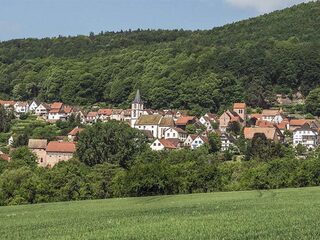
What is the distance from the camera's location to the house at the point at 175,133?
10650cm

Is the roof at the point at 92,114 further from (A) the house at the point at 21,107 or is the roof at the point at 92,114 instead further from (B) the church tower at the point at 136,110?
(A) the house at the point at 21,107

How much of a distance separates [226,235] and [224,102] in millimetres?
122639

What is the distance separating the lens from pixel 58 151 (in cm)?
8825

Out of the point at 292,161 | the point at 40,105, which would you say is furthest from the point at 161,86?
the point at 292,161

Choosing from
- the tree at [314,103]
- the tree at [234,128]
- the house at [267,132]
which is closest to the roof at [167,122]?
the tree at [234,128]

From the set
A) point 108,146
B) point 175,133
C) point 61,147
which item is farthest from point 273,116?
point 108,146

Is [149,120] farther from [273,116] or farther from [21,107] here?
[21,107]

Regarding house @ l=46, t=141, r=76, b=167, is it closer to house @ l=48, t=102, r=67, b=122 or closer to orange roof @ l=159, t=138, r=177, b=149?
orange roof @ l=159, t=138, r=177, b=149

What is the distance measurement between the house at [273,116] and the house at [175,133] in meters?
20.1

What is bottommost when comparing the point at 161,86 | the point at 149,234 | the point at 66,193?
the point at 66,193

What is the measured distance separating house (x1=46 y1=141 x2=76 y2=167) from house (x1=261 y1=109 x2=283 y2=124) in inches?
1792

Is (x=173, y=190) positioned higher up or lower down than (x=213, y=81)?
lower down

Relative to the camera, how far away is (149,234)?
52.2 ft

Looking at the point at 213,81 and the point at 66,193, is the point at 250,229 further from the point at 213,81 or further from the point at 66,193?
the point at 213,81
